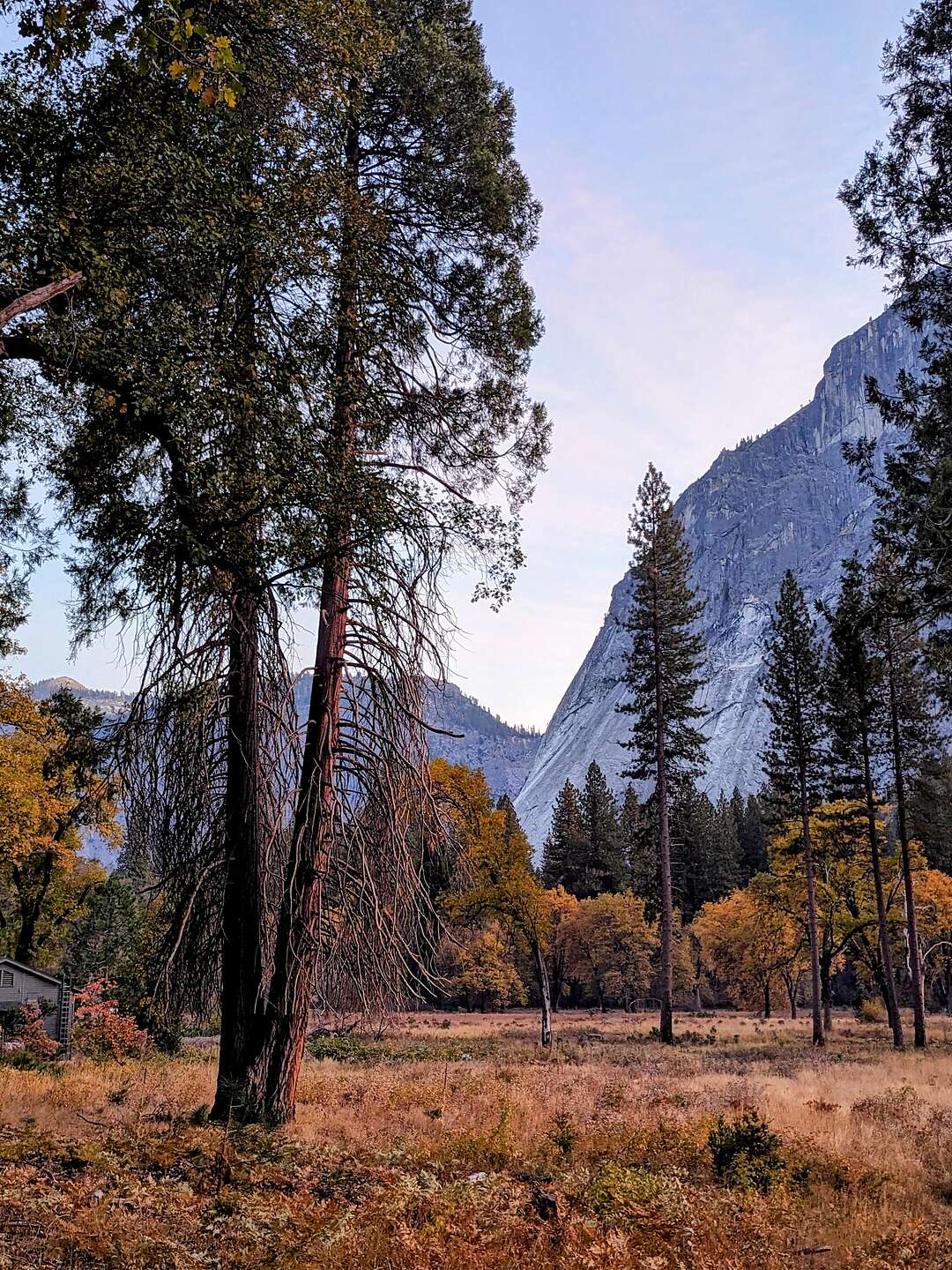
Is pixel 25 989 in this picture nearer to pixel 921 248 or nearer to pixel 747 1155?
pixel 747 1155

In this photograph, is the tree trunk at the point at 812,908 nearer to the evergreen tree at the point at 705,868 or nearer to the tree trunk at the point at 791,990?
the tree trunk at the point at 791,990

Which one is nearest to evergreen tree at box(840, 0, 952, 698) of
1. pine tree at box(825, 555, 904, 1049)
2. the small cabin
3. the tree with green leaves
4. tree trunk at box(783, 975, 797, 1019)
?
the tree with green leaves

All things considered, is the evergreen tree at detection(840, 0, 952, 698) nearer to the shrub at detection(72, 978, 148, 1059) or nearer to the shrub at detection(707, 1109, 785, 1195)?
the shrub at detection(707, 1109, 785, 1195)

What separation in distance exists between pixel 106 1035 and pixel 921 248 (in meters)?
→ 21.8

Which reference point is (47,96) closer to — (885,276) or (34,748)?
(885,276)

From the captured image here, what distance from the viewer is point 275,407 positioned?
679 cm

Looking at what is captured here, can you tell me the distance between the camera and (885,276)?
11.2 m

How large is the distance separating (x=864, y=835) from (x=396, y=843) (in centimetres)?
2772

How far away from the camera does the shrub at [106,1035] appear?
18031 millimetres

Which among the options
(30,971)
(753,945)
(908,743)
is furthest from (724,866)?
(30,971)

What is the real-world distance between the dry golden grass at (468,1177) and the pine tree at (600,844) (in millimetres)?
53404

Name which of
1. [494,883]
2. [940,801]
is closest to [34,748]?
[494,883]

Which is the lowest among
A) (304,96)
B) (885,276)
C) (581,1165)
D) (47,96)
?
(581,1165)

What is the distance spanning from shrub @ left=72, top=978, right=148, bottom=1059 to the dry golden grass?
445 centimetres
